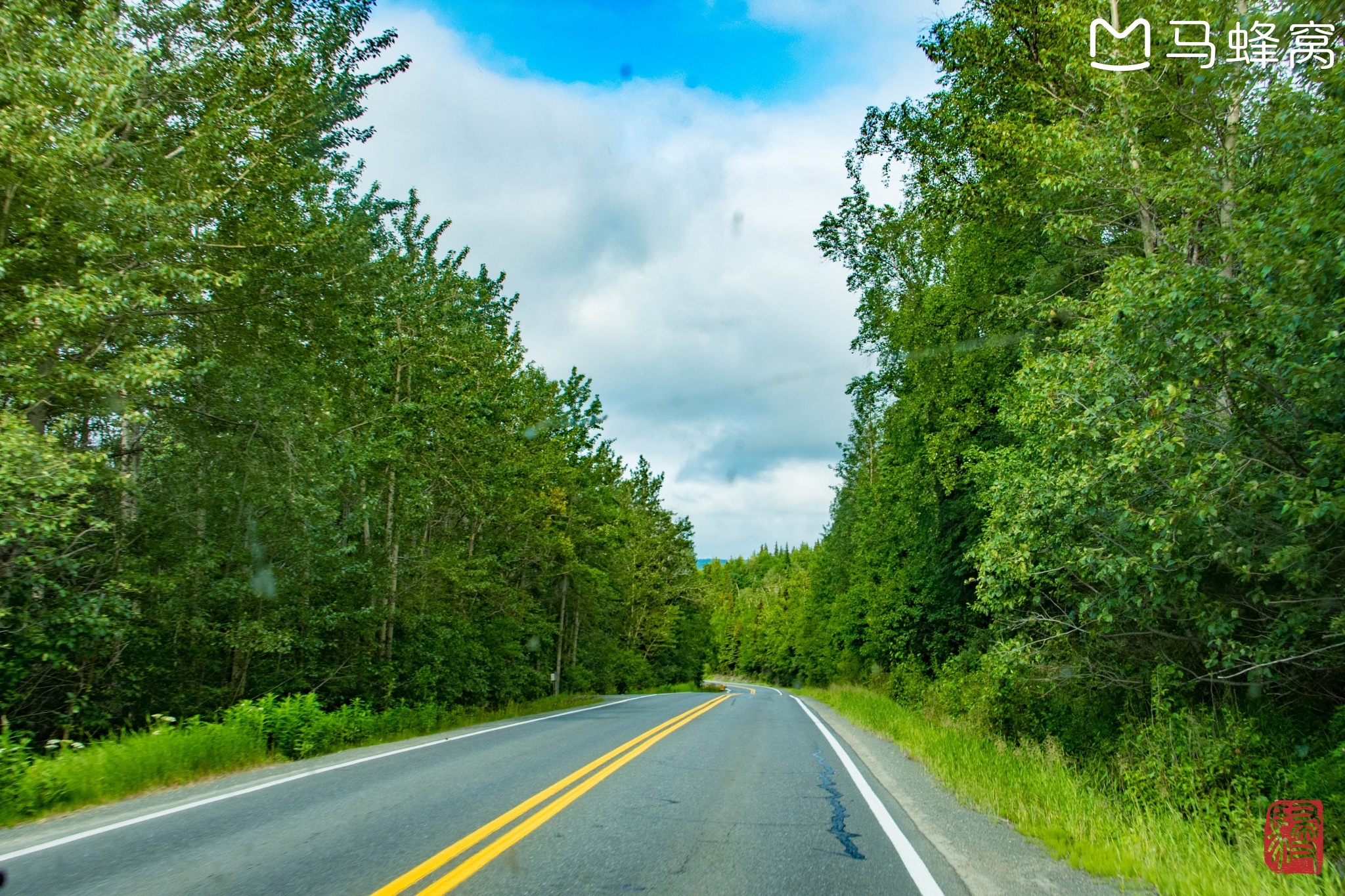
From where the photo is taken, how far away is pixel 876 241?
21.4 meters

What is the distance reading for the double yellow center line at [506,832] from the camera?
4926mm

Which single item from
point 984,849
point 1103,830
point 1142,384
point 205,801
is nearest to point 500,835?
point 205,801

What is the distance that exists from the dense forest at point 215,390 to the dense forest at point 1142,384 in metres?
11.1

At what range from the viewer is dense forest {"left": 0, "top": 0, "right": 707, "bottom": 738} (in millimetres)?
9375

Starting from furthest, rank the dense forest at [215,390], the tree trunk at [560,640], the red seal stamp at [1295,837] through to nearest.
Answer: the tree trunk at [560,640] → the dense forest at [215,390] → the red seal stamp at [1295,837]

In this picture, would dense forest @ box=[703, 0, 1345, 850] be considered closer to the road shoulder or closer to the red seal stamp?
the red seal stamp

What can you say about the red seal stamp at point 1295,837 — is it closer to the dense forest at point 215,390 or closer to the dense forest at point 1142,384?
the dense forest at point 1142,384

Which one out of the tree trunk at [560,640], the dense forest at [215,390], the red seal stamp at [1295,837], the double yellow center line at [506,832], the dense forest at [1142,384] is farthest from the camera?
the tree trunk at [560,640]

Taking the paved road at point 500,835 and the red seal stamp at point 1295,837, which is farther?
the red seal stamp at point 1295,837

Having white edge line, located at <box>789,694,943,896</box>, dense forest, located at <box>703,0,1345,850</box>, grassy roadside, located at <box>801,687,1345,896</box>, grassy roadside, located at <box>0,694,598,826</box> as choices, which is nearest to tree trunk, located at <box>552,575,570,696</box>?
dense forest, located at <box>703,0,1345,850</box>

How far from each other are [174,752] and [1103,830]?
9759mm

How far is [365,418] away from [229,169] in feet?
20.8

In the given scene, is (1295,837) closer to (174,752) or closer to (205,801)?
(205,801)

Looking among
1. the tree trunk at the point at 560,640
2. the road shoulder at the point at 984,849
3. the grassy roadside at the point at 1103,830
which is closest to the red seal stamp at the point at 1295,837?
the grassy roadside at the point at 1103,830
